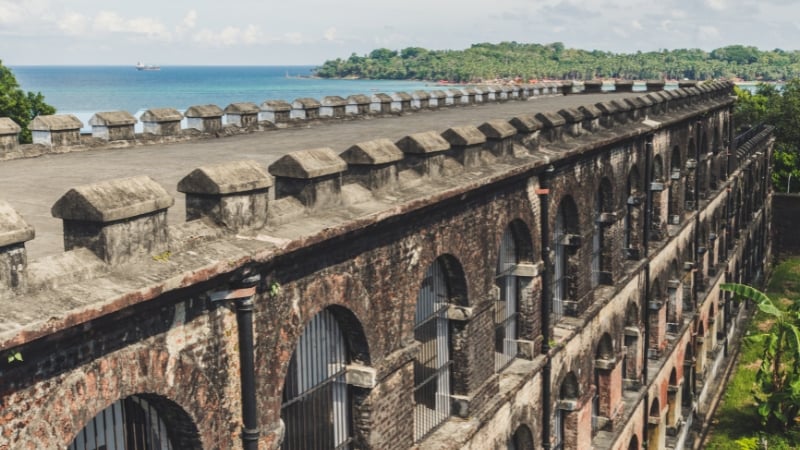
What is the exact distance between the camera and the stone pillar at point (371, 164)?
9805 millimetres

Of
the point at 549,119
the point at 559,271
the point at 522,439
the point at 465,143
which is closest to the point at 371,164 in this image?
the point at 465,143

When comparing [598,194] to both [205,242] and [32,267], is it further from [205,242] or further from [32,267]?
[32,267]

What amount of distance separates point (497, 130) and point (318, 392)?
5373mm

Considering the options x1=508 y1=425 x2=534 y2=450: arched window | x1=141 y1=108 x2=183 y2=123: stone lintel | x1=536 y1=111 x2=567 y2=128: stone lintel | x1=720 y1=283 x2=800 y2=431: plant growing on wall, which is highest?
x1=141 y1=108 x2=183 y2=123: stone lintel

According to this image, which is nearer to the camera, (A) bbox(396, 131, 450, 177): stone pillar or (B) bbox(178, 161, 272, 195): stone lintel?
(B) bbox(178, 161, 272, 195): stone lintel

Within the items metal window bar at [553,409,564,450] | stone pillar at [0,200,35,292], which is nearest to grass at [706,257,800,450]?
metal window bar at [553,409,564,450]

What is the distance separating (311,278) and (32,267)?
10.2 ft

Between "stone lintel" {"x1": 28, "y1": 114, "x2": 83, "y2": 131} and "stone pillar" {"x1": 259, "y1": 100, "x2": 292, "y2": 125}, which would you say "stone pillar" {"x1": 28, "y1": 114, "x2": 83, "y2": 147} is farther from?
"stone pillar" {"x1": 259, "y1": 100, "x2": 292, "y2": 125}

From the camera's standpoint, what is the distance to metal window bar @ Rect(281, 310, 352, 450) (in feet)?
29.9

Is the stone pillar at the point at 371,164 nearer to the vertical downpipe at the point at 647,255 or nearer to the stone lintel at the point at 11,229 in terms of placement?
the stone lintel at the point at 11,229

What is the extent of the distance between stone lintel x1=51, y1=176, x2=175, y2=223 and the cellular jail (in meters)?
0.02

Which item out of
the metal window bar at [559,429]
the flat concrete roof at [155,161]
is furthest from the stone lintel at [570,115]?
the metal window bar at [559,429]

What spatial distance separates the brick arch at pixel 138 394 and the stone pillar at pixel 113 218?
2.45 ft

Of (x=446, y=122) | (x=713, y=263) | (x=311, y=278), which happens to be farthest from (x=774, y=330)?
(x=311, y=278)
